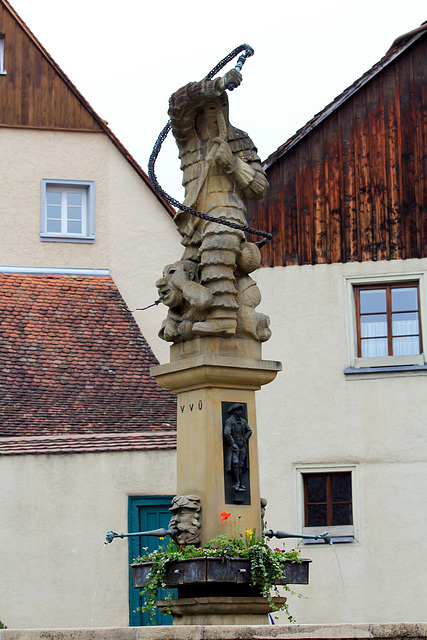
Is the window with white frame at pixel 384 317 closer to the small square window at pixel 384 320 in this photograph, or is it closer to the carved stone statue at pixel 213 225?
the small square window at pixel 384 320

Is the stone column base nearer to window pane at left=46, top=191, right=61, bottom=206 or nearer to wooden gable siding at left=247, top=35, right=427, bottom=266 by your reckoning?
wooden gable siding at left=247, top=35, right=427, bottom=266

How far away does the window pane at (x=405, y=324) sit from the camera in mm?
18141

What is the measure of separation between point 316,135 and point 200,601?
32.4 feet

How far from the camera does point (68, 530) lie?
1767 centimetres

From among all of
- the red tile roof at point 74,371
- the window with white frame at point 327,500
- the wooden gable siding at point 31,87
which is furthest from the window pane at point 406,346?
the wooden gable siding at point 31,87

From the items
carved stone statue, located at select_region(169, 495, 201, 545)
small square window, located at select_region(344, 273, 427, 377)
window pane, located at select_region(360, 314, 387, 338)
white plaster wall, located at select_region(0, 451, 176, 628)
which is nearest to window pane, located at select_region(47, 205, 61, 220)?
white plaster wall, located at select_region(0, 451, 176, 628)

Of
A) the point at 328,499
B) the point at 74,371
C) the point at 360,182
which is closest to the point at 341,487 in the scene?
the point at 328,499

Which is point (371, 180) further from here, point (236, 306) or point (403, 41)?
point (236, 306)

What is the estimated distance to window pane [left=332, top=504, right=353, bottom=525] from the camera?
17.7m

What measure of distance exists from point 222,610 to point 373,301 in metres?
8.71

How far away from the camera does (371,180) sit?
1842 centimetres

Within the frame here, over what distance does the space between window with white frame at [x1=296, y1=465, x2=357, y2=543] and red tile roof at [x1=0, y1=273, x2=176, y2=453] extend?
196 centimetres

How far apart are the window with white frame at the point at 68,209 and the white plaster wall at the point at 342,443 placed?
5714 millimetres

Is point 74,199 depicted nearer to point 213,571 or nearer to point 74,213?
point 74,213
